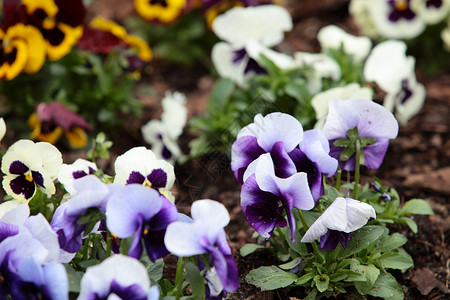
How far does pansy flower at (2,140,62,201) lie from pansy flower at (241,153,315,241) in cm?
59

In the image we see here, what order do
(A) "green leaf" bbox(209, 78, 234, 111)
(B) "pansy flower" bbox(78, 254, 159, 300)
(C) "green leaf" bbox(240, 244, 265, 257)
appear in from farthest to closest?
1. (A) "green leaf" bbox(209, 78, 234, 111)
2. (C) "green leaf" bbox(240, 244, 265, 257)
3. (B) "pansy flower" bbox(78, 254, 159, 300)

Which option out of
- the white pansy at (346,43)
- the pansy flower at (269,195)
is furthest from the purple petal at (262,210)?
the white pansy at (346,43)

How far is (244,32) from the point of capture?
2752 millimetres

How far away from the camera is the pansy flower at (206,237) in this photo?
1.22m

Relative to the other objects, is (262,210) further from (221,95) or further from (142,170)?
(221,95)

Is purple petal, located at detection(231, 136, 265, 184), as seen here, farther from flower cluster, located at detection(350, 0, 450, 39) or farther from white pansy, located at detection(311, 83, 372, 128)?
flower cluster, located at detection(350, 0, 450, 39)

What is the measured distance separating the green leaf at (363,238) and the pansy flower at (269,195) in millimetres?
227

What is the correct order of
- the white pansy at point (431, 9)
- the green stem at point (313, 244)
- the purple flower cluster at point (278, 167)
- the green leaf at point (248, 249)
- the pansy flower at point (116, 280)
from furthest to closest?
the white pansy at point (431, 9)
the green leaf at point (248, 249)
the green stem at point (313, 244)
the purple flower cluster at point (278, 167)
the pansy flower at point (116, 280)

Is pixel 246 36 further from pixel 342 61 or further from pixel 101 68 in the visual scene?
pixel 101 68

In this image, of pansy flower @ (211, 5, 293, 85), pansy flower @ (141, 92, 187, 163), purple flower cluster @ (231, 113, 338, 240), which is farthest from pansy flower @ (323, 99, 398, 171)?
pansy flower @ (211, 5, 293, 85)

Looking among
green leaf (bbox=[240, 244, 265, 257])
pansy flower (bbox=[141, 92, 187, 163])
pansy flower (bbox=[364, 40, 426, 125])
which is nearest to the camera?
green leaf (bbox=[240, 244, 265, 257])

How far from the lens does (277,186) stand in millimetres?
1393

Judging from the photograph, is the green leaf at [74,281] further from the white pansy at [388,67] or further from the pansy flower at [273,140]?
the white pansy at [388,67]

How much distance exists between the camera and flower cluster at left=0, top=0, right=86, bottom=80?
249 cm
